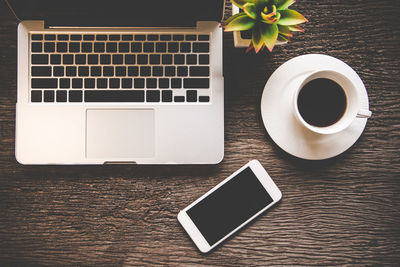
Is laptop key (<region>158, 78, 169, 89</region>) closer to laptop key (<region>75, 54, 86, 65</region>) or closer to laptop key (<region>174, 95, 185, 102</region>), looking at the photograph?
laptop key (<region>174, 95, 185, 102</region>)

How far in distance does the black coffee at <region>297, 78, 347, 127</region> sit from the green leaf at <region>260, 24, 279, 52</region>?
14 centimetres

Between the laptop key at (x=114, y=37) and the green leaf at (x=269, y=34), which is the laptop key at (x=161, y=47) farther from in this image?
the green leaf at (x=269, y=34)

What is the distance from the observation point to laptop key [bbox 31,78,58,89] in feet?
2.26

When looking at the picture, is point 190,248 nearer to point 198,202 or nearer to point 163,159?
point 198,202

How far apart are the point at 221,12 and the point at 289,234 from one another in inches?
19.4

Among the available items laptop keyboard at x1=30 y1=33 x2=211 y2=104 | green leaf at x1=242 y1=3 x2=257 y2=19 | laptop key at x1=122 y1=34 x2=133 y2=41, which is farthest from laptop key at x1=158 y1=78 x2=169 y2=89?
green leaf at x1=242 y1=3 x2=257 y2=19

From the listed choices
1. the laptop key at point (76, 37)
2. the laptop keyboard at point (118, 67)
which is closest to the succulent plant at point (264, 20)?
the laptop keyboard at point (118, 67)

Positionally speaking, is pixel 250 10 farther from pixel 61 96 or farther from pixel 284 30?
pixel 61 96

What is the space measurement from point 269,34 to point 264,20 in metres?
0.03

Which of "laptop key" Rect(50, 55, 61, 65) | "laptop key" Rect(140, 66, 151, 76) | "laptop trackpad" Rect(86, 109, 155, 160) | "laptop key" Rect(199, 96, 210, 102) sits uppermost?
"laptop key" Rect(50, 55, 61, 65)

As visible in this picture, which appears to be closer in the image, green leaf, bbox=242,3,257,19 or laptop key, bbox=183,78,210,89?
green leaf, bbox=242,3,257,19

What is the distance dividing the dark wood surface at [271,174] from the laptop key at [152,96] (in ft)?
0.49

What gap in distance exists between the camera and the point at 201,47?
0.69 m

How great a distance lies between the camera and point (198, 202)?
0.72m
